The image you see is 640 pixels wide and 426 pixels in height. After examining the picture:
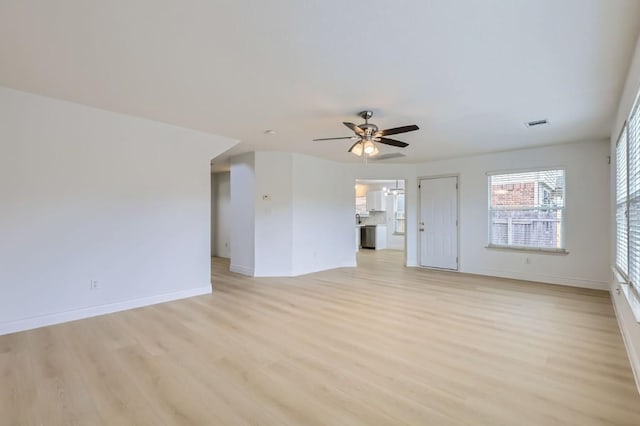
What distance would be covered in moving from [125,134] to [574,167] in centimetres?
691

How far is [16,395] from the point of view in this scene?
2129mm

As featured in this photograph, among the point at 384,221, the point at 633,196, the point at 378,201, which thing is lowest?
the point at 384,221

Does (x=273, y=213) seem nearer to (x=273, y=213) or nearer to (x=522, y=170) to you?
(x=273, y=213)

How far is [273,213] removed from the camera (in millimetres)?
6062

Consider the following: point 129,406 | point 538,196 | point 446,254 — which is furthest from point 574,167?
point 129,406

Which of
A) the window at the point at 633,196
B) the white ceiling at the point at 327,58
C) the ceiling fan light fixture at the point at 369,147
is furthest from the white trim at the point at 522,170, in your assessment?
the ceiling fan light fixture at the point at 369,147

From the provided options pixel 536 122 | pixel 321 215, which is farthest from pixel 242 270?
pixel 536 122

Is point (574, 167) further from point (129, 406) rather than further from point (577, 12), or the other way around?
point (129, 406)

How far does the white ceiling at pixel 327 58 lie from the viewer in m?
1.99

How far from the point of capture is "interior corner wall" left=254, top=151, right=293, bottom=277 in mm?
6008

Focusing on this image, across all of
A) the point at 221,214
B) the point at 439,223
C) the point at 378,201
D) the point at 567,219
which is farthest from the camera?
the point at 378,201

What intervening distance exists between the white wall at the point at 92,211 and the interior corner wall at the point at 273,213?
1.30 m

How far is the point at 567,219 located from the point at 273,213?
5182 mm

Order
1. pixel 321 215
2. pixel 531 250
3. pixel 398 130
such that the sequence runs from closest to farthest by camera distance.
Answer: pixel 398 130 < pixel 531 250 < pixel 321 215
